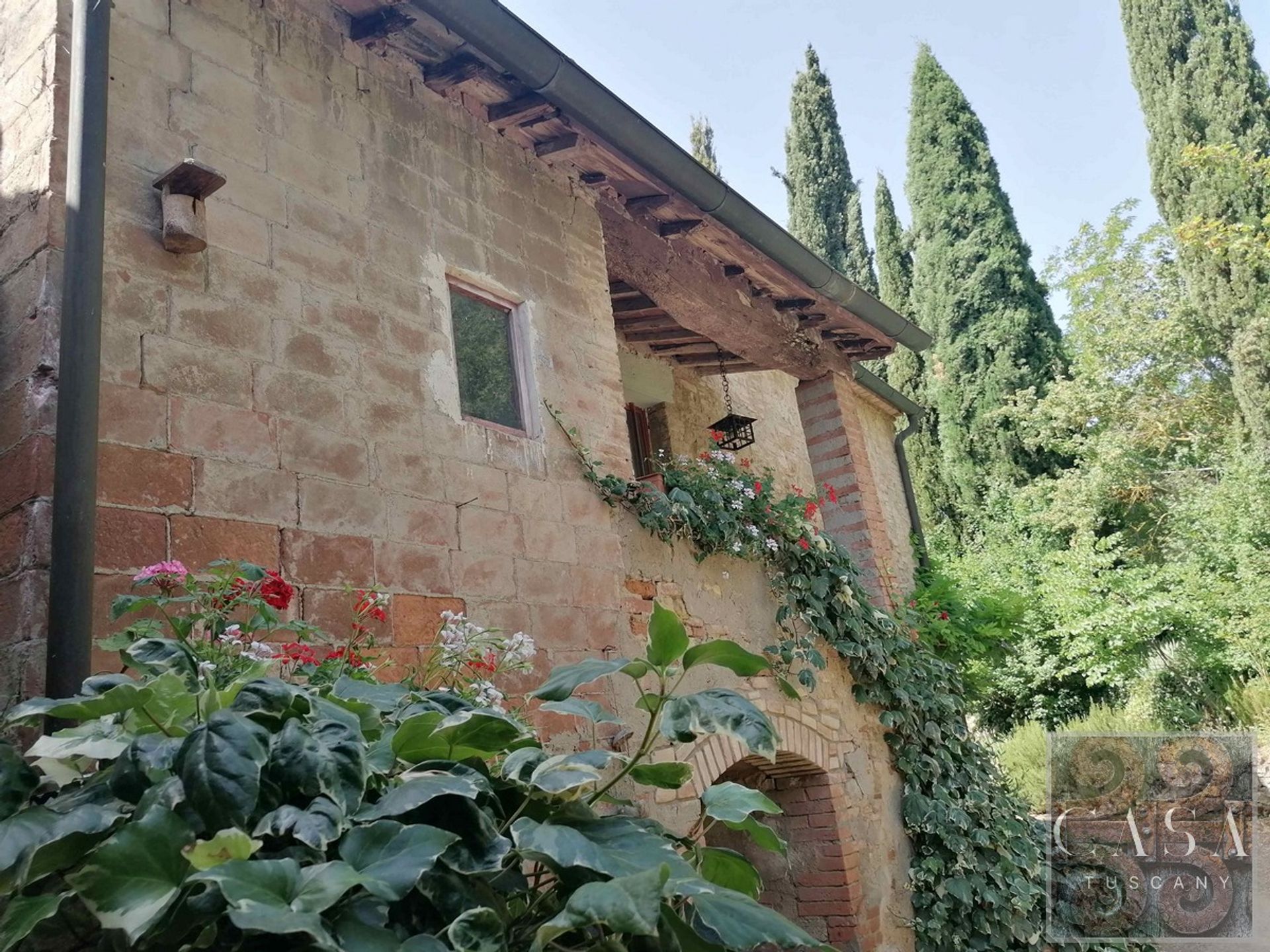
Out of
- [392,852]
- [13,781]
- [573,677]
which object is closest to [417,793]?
[392,852]

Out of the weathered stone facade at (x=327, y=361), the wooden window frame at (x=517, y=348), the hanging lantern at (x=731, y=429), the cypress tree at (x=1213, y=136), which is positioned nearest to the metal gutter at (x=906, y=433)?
the hanging lantern at (x=731, y=429)

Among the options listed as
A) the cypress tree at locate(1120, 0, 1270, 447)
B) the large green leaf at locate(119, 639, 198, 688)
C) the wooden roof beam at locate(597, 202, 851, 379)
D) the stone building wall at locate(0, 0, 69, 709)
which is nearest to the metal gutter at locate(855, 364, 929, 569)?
the wooden roof beam at locate(597, 202, 851, 379)

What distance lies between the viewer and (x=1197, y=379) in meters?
15.0

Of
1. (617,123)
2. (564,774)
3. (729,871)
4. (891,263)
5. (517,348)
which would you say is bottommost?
(729,871)

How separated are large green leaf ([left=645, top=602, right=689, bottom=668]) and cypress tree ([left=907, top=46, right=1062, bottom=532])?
1428 cm

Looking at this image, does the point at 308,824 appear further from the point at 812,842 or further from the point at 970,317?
the point at 970,317

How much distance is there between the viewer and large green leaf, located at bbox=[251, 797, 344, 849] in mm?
1155

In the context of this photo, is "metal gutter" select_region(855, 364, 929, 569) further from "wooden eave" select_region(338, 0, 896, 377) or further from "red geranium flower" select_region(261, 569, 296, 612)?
"red geranium flower" select_region(261, 569, 296, 612)

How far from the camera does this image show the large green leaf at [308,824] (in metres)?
1.16

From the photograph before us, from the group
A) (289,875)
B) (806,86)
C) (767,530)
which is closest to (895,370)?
(806,86)

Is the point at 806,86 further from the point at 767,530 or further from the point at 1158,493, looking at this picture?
the point at 767,530

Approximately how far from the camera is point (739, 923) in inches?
49.5

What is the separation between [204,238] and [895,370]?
1518cm

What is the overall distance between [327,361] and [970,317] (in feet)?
46.6
